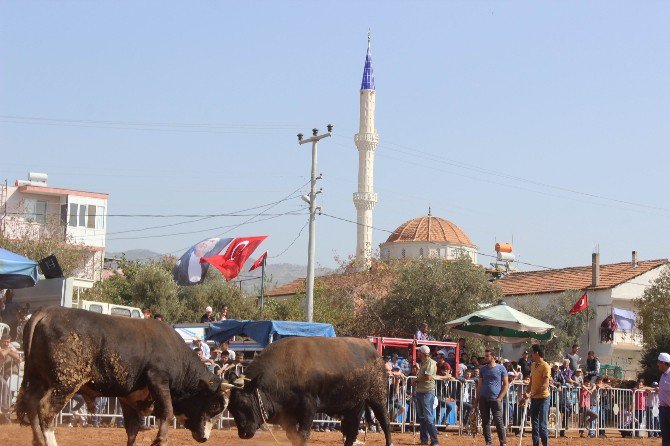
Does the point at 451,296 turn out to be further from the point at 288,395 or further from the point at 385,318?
the point at 288,395

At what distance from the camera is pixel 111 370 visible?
1289 centimetres

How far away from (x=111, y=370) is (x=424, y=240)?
88.6m

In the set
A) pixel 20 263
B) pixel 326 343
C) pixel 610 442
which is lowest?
Result: pixel 610 442

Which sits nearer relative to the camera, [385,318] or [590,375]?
[590,375]

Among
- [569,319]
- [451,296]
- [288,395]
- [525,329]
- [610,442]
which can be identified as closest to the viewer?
[288,395]

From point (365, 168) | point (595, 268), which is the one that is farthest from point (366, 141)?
point (595, 268)

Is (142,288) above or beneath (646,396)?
above

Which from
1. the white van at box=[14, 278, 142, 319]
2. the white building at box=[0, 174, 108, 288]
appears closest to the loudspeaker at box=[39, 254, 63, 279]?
the white van at box=[14, 278, 142, 319]

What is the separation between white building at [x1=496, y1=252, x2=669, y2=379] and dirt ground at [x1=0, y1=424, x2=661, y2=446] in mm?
42629

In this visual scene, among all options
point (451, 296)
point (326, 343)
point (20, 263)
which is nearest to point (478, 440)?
point (326, 343)

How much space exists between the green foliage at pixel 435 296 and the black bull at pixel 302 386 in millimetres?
40498

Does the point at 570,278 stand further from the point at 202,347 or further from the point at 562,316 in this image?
the point at 202,347

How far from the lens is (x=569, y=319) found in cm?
6538

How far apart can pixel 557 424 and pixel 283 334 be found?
675cm
